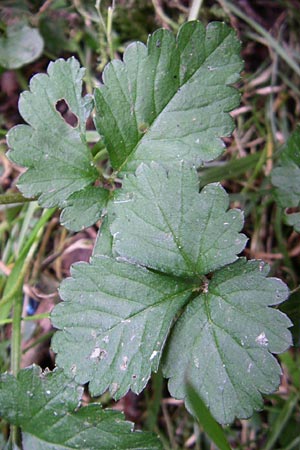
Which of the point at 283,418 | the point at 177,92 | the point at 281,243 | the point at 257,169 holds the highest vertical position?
the point at 177,92

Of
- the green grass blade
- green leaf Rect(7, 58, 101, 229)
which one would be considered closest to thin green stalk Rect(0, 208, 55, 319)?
green leaf Rect(7, 58, 101, 229)

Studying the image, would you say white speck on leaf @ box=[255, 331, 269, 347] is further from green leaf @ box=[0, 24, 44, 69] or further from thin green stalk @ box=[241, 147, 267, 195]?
green leaf @ box=[0, 24, 44, 69]

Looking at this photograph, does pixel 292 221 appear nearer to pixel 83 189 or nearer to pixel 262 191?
pixel 262 191

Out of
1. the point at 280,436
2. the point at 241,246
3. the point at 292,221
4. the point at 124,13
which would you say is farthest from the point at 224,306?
the point at 124,13

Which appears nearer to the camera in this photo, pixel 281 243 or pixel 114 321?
pixel 114 321

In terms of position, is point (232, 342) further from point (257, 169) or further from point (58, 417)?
point (257, 169)

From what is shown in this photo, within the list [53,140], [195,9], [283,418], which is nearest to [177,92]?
[53,140]

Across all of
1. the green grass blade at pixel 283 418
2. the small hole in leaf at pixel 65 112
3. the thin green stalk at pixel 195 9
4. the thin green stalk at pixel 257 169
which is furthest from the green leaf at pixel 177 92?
the green grass blade at pixel 283 418
